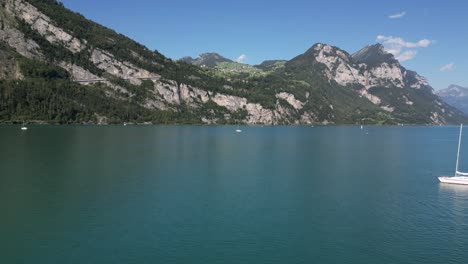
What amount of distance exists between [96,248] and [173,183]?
33.9 metres

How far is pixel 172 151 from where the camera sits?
124 metres

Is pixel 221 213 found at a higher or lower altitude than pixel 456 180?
lower

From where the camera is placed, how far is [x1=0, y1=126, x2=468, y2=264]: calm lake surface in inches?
1531

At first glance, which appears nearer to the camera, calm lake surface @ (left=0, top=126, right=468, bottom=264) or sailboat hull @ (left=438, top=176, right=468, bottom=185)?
calm lake surface @ (left=0, top=126, right=468, bottom=264)

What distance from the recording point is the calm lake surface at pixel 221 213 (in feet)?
128

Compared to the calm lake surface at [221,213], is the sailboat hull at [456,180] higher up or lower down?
higher up

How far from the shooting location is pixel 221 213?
5253 cm

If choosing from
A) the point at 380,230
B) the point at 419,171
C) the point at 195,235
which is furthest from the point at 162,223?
the point at 419,171

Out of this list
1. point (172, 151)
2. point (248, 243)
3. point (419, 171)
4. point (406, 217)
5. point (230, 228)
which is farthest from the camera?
point (172, 151)

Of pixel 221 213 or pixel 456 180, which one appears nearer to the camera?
pixel 221 213

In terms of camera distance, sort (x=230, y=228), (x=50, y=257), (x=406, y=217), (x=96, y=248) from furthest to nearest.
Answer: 1. (x=406, y=217)
2. (x=230, y=228)
3. (x=96, y=248)
4. (x=50, y=257)

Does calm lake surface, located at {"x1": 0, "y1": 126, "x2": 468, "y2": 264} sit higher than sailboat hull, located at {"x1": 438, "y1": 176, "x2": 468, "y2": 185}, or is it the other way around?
sailboat hull, located at {"x1": 438, "y1": 176, "x2": 468, "y2": 185}

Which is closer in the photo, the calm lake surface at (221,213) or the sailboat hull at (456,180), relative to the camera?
the calm lake surface at (221,213)

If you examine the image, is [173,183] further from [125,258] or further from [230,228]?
[125,258]
